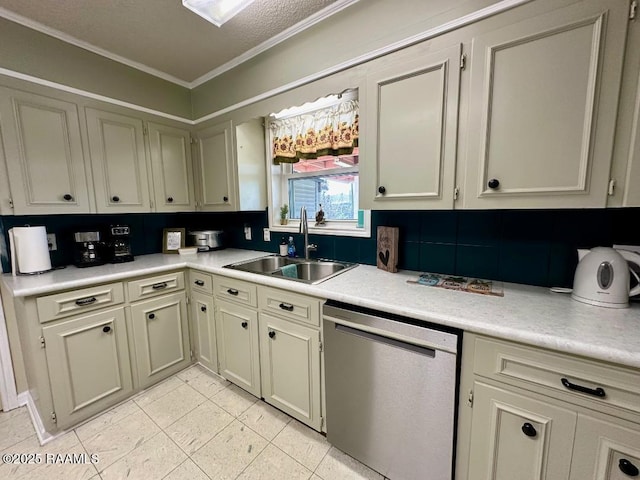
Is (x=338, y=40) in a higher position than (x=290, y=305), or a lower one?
higher

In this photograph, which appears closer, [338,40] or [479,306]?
[479,306]

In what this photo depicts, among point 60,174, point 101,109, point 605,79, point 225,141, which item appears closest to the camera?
point 605,79

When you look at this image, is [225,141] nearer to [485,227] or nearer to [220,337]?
[220,337]

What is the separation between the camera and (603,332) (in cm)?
84

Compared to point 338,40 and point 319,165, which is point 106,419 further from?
point 338,40

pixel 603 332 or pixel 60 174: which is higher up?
pixel 60 174

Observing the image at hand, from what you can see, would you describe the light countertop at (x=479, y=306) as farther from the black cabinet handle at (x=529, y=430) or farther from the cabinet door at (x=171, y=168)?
the cabinet door at (x=171, y=168)

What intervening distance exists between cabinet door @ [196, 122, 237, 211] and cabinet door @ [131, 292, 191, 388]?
845 millimetres

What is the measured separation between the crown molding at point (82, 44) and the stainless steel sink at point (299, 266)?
5.73 feet

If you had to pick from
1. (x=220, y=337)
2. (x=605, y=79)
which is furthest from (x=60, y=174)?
(x=605, y=79)

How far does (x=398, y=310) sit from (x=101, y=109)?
7.99 ft

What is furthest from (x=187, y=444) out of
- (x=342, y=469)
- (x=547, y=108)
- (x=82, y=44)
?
(x=82, y=44)

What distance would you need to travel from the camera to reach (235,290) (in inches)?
68.3

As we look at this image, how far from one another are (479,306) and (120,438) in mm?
2103
